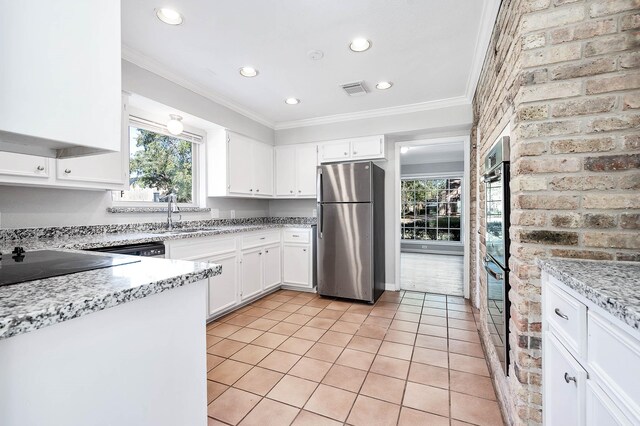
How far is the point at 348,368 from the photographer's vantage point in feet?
7.01

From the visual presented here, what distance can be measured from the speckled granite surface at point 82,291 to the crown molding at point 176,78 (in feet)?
6.93

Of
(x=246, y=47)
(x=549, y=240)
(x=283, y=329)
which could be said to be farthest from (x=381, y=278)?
(x=246, y=47)

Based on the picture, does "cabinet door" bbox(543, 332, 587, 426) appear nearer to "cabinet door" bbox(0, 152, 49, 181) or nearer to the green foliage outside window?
"cabinet door" bbox(0, 152, 49, 181)

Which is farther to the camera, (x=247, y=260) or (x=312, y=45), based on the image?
(x=247, y=260)

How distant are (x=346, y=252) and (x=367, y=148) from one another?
1.36 m

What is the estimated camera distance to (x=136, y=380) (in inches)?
33.1

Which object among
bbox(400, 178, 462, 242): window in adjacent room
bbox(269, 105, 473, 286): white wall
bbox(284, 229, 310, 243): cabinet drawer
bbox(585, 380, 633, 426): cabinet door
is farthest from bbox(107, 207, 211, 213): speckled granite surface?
bbox(400, 178, 462, 242): window in adjacent room

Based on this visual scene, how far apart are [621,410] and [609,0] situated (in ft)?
4.94

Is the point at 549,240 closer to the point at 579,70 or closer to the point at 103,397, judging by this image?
the point at 579,70

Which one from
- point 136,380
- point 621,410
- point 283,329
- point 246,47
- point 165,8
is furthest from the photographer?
point 283,329

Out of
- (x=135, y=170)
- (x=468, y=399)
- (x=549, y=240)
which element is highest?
(x=135, y=170)

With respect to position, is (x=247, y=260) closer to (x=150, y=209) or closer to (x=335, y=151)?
(x=150, y=209)

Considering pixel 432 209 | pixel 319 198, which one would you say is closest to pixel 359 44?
pixel 319 198

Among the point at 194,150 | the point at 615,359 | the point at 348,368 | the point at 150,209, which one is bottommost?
the point at 348,368
